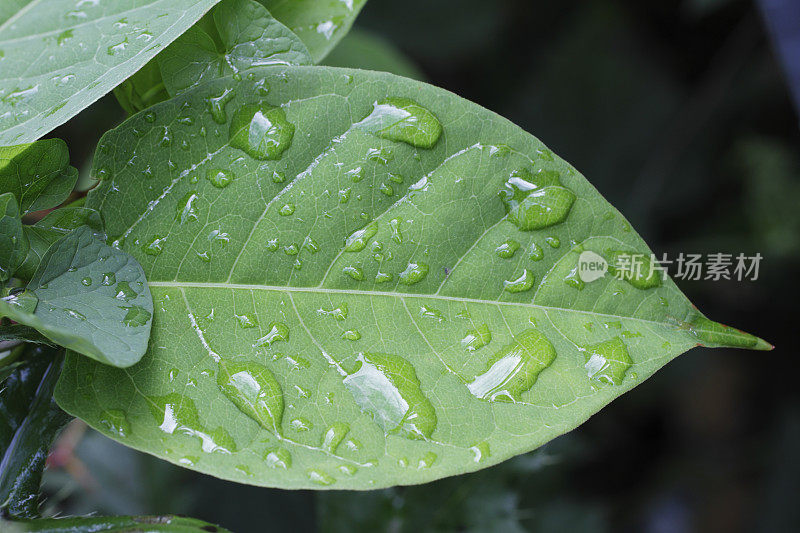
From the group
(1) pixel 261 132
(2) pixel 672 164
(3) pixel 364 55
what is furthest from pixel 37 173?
(2) pixel 672 164

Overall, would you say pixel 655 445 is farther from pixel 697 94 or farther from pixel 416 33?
pixel 416 33

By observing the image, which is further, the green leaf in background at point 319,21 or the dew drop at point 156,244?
the green leaf in background at point 319,21

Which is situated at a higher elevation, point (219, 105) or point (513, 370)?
point (219, 105)

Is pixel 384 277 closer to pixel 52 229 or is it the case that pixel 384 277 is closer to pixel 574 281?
pixel 574 281

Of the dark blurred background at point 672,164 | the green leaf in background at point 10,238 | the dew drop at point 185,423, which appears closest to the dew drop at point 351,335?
the dew drop at point 185,423

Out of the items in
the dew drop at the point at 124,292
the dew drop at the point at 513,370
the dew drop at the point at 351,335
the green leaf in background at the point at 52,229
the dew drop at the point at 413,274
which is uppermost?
the green leaf in background at the point at 52,229

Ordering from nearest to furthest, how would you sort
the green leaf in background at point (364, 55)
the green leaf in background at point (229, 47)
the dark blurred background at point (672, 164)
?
1. the green leaf in background at point (229, 47)
2. the green leaf in background at point (364, 55)
3. the dark blurred background at point (672, 164)

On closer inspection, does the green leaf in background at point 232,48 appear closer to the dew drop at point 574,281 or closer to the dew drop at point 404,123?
the dew drop at point 404,123
